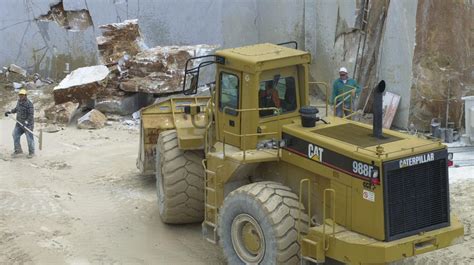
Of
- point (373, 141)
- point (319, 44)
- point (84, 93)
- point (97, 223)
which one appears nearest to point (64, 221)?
point (97, 223)

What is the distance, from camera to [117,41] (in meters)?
18.6

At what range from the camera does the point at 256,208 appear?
880cm

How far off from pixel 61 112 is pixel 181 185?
7.00 m

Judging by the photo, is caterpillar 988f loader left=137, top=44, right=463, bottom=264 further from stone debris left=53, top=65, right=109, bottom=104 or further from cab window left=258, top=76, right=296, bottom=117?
stone debris left=53, top=65, right=109, bottom=104

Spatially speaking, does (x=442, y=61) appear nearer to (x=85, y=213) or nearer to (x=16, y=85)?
(x=85, y=213)

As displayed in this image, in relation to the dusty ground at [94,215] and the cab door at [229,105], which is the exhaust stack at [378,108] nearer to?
the cab door at [229,105]

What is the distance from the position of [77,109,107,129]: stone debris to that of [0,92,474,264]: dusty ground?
4.76 feet

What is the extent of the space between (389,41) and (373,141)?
696cm

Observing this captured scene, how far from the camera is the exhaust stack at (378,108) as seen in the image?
8.61 m

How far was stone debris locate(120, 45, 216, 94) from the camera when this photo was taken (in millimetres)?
17406

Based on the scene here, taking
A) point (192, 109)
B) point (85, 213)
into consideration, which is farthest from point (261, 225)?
point (85, 213)

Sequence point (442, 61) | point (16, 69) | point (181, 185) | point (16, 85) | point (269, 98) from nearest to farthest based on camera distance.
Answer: point (269, 98)
point (181, 185)
point (442, 61)
point (16, 85)
point (16, 69)

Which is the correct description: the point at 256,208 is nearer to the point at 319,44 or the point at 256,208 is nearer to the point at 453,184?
the point at 453,184

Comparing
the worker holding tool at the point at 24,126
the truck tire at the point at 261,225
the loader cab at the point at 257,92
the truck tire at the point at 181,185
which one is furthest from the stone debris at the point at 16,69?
the truck tire at the point at 261,225
